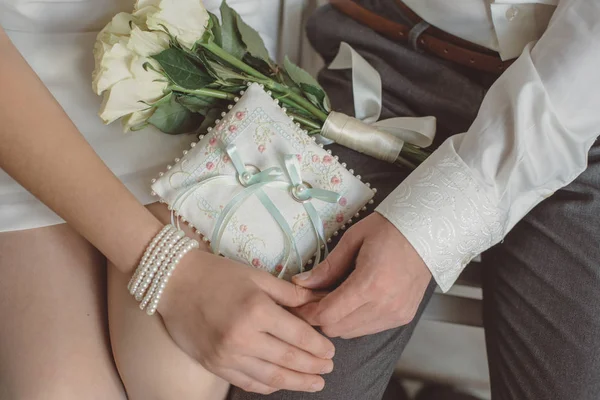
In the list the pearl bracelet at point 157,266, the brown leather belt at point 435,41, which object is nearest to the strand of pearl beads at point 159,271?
the pearl bracelet at point 157,266

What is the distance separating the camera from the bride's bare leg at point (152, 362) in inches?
27.5

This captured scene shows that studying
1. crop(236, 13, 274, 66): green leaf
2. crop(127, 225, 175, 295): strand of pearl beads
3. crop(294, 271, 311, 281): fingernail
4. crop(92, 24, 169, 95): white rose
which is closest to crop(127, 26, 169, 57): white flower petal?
crop(92, 24, 169, 95): white rose

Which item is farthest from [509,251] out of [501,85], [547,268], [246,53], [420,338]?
[420,338]

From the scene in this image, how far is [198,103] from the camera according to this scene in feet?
2.51

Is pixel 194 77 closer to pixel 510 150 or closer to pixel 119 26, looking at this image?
pixel 119 26

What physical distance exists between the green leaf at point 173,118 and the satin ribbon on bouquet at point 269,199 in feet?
0.32

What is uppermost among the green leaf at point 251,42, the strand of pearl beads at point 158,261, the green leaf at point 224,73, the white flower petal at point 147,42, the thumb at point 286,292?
the white flower petal at point 147,42

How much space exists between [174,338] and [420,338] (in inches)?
36.5

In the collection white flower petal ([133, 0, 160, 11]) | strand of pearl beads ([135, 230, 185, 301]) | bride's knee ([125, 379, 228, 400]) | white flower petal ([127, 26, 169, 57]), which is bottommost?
bride's knee ([125, 379, 228, 400])

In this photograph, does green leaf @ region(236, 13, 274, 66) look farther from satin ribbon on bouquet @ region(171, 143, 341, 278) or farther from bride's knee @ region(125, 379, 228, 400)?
bride's knee @ region(125, 379, 228, 400)

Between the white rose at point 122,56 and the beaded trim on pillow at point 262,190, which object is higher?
the white rose at point 122,56

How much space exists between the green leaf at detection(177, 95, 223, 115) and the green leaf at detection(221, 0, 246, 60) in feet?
0.22

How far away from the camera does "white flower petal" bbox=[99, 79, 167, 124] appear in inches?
27.1

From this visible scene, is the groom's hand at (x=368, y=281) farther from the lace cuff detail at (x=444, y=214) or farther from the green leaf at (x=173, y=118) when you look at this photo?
the green leaf at (x=173, y=118)
